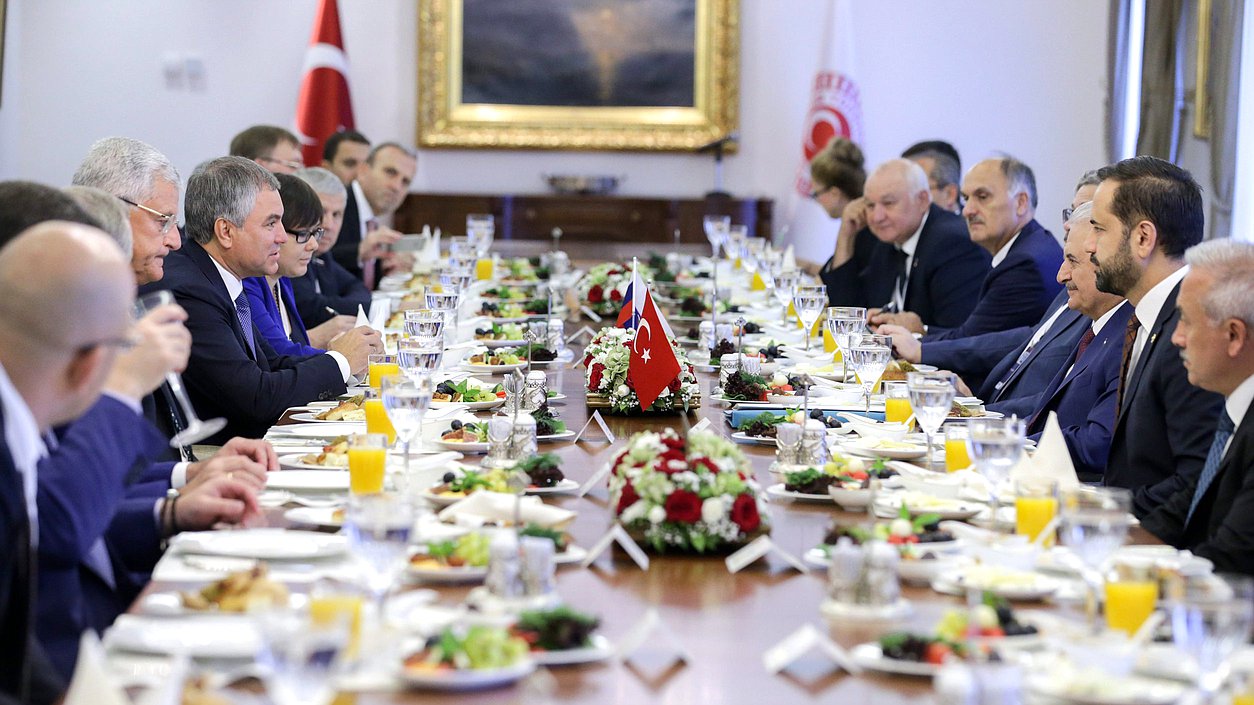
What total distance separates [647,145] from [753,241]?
330cm

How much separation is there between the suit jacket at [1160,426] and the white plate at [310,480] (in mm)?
1455

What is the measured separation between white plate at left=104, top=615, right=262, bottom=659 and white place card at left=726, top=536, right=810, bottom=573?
66cm

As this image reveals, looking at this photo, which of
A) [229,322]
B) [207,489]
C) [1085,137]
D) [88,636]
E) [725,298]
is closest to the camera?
[88,636]

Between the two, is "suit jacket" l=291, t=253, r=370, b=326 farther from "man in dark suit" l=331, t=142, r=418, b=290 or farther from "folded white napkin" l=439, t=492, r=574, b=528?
"folded white napkin" l=439, t=492, r=574, b=528

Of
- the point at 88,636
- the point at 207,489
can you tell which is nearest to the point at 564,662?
the point at 88,636

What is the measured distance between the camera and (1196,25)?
26.0 ft

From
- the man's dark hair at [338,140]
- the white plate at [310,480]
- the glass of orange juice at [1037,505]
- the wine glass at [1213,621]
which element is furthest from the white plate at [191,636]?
the man's dark hair at [338,140]

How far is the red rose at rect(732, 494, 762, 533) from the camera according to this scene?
2.14 m

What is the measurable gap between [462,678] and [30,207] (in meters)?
1.02

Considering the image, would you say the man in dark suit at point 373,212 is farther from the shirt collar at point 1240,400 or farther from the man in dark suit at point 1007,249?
the shirt collar at point 1240,400

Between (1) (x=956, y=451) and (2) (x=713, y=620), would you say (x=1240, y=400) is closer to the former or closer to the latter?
(1) (x=956, y=451)

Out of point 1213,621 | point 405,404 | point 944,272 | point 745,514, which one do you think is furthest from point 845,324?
point 944,272

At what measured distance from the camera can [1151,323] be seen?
3340mm

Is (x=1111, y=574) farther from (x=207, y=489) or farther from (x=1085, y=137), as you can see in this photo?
(x=1085, y=137)
